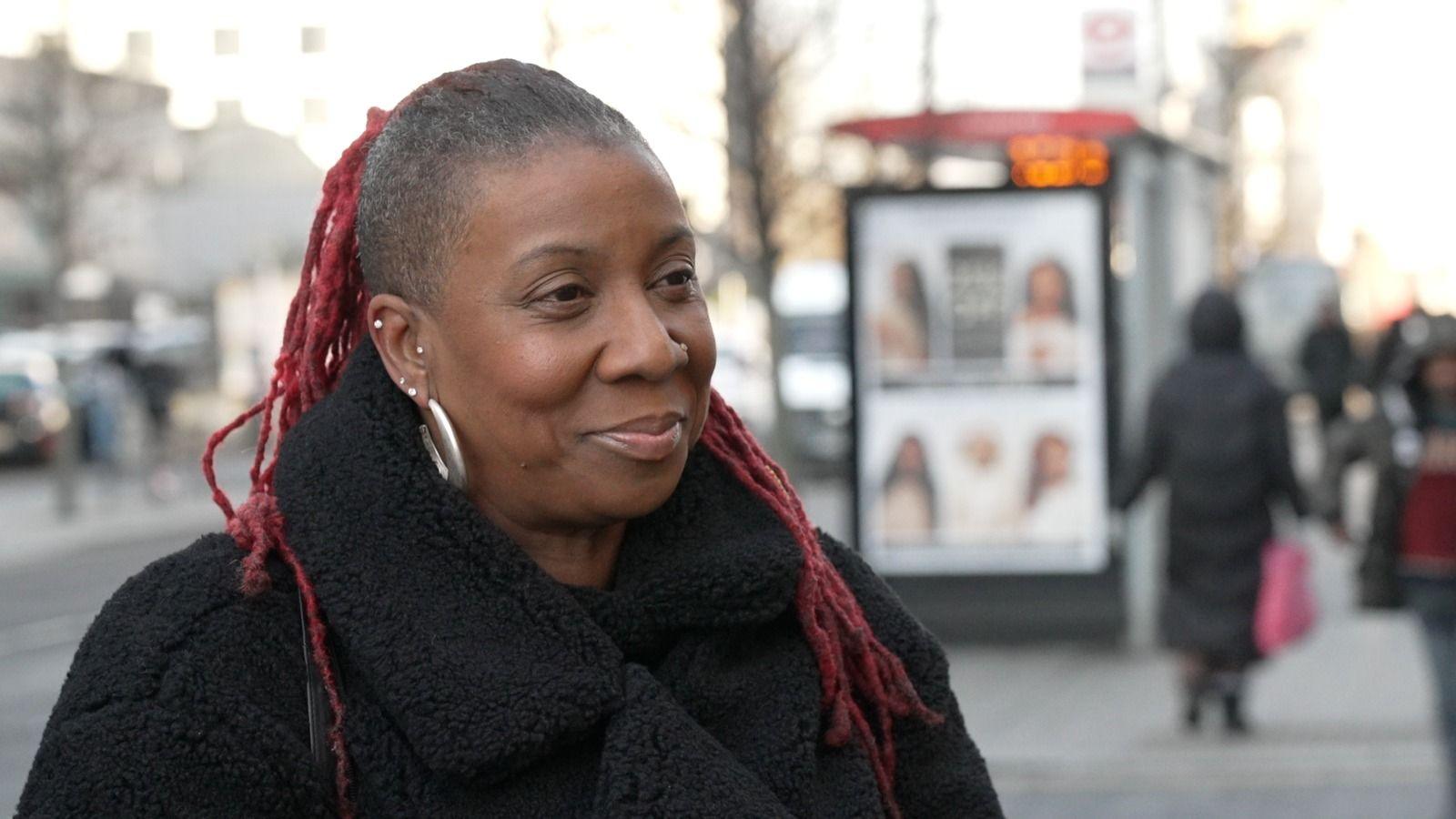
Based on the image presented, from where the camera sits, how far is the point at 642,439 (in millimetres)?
1812

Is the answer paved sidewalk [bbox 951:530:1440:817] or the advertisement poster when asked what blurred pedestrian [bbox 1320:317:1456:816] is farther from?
the advertisement poster

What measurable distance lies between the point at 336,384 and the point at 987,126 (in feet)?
27.4

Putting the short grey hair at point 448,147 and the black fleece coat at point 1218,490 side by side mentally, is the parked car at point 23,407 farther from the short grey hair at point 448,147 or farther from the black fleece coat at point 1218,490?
the short grey hair at point 448,147

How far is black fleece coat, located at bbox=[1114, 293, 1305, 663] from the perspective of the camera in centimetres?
819

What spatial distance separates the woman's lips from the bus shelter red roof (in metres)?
8.21

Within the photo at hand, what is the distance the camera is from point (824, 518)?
1742 centimetres

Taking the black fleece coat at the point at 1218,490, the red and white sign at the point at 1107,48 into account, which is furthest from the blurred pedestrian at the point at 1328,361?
the black fleece coat at the point at 1218,490

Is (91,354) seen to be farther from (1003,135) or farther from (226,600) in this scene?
(226,600)

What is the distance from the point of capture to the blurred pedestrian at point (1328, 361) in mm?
18453

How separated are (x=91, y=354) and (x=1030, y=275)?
2065 centimetres

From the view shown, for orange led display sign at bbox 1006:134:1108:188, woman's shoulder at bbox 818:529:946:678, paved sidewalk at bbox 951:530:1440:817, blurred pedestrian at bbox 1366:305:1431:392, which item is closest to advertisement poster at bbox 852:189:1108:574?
orange led display sign at bbox 1006:134:1108:188

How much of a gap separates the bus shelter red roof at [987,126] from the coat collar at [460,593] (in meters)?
8.18

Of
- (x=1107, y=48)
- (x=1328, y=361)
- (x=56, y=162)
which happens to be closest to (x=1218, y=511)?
(x=1107, y=48)

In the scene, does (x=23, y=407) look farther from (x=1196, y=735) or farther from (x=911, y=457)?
(x=1196, y=735)
